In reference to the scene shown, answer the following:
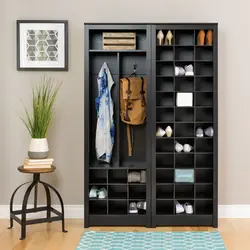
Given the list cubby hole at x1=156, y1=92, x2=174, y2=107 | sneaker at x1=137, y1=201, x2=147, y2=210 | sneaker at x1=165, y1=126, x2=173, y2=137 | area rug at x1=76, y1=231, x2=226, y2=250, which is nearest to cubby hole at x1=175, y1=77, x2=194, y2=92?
cubby hole at x1=156, y1=92, x2=174, y2=107

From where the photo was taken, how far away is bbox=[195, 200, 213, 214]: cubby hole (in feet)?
14.9

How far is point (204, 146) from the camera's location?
4.68 metres

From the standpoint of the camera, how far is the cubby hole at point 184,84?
4.66m

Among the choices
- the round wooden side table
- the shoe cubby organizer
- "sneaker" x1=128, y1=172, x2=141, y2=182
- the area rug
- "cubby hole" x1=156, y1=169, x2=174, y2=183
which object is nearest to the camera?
the area rug

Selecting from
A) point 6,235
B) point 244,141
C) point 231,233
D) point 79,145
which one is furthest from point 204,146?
point 6,235

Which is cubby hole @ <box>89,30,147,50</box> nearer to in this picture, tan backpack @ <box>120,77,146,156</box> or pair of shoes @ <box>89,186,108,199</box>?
tan backpack @ <box>120,77,146,156</box>

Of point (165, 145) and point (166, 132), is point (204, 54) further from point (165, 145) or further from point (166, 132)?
point (165, 145)

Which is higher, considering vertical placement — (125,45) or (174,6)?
(174,6)

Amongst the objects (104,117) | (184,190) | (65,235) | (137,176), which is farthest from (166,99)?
(65,235)

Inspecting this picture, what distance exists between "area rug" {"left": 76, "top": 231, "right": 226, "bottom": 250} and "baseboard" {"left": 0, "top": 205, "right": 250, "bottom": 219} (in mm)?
573

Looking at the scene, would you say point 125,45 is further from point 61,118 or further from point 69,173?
point 69,173

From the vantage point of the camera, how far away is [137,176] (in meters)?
4.55

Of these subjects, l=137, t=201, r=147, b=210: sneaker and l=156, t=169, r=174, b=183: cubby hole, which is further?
l=156, t=169, r=174, b=183: cubby hole

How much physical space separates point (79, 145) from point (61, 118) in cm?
34
